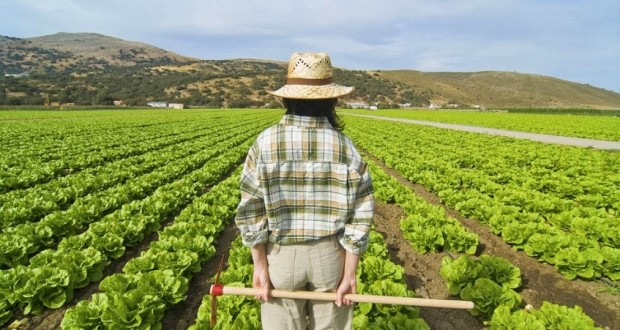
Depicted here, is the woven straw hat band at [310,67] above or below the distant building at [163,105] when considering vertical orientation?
above

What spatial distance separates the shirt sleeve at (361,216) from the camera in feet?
7.57

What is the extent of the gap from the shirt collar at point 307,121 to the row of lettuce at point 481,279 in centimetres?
347

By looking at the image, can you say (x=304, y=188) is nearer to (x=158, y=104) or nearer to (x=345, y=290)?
(x=345, y=290)

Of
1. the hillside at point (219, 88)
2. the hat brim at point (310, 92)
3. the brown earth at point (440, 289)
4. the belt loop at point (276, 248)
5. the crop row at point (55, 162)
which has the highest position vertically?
Result: the hillside at point (219, 88)

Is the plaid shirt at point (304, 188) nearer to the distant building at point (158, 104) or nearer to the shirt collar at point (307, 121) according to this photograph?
the shirt collar at point (307, 121)

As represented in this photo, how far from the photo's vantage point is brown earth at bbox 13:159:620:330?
16.3 feet

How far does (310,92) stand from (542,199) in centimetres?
934

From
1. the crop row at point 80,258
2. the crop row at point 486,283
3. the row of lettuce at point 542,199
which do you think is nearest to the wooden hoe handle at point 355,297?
the crop row at point 486,283

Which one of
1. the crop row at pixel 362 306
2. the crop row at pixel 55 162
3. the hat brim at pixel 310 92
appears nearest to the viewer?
the hat brim at pixel 310 92

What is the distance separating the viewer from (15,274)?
16.9ft

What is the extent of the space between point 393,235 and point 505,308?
12.3ft

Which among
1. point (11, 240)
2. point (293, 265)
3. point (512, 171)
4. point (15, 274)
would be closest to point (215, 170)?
point (11, 240)

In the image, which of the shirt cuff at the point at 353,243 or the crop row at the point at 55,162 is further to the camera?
the crop row at the point at 55,162

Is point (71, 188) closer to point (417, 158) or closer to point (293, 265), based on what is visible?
point (293, 265)
